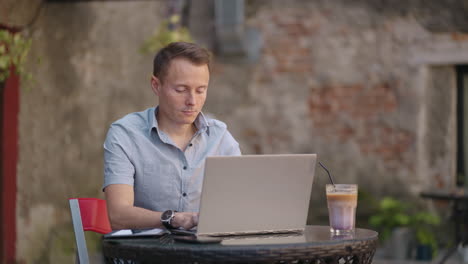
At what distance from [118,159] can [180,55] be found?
1.37ft

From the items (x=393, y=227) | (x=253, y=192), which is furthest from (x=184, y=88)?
(x=393, y=227)

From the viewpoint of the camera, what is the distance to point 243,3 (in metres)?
6.64

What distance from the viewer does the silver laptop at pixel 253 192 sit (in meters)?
2.05

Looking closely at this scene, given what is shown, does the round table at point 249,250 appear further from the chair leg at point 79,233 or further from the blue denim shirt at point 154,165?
the blue denim shirt at point 154,165

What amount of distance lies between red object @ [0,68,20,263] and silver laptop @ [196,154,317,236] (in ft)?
12.7

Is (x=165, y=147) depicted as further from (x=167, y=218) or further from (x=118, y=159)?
(x=167, y=218)

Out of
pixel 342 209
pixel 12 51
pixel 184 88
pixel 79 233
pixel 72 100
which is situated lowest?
A: pixel 79 233

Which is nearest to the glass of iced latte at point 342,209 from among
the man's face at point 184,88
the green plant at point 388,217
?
the man's face at point 184,88

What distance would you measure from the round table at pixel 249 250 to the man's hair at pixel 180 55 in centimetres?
66

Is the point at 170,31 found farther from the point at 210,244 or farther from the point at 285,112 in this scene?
the point at 210,244

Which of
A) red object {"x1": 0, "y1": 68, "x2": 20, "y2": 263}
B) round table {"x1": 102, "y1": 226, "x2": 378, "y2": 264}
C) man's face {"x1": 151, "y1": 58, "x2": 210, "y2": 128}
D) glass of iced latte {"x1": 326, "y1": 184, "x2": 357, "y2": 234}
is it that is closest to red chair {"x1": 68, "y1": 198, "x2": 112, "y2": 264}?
round table {"x1": 102, "y1": 226, "x2": 378, "y2": 264}

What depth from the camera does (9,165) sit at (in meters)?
5.67

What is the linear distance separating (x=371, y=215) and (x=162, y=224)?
14.5 ft

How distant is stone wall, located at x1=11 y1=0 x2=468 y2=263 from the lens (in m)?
6.47
